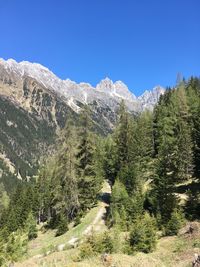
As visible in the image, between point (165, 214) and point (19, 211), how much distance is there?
165ft

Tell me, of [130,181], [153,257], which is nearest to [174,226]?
Answer: [153,257]

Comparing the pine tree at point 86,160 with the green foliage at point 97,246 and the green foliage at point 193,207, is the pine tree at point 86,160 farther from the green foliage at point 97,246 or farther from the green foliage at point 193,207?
the green foliage at point 97,246

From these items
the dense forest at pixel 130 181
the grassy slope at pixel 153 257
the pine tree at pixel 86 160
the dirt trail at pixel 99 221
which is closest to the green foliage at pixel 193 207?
the dense forest at pixel 130 181

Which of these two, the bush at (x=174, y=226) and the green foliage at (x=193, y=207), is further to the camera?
the green foliage at (x=193, y=207)

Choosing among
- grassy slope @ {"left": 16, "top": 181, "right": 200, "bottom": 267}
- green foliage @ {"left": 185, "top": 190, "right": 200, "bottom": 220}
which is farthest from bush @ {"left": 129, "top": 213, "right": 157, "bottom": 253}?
green foliage @ {"left": 185, "top": 190, "right": 200, "bottom": 220}

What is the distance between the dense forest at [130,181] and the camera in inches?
1447

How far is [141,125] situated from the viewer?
7856 cm

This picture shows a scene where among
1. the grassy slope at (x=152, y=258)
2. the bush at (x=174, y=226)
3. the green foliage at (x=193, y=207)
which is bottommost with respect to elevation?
the grassy slope at (x=152, y=258)

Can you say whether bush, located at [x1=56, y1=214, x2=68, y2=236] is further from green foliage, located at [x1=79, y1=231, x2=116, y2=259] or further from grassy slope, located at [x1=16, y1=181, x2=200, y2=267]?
green foliage, located at [x1=79, y1=231, x2=116, y2=259]

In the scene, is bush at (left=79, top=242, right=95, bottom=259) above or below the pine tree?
below

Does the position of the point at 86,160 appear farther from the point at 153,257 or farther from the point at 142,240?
the point at 153,257

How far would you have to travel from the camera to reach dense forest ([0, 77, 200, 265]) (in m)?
36.8

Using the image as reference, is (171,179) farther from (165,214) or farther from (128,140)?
(128,140)

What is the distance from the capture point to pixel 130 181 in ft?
174
